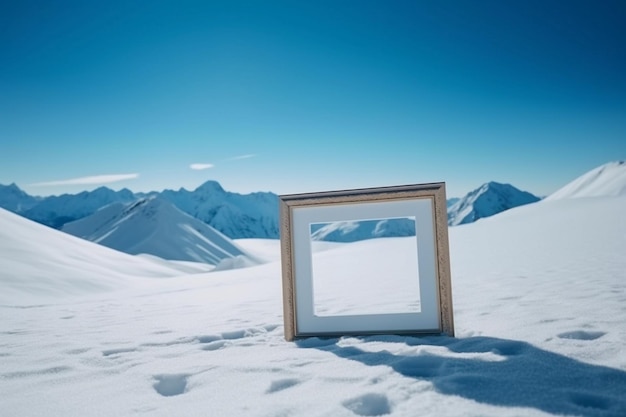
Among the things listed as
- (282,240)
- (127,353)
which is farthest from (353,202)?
(127,353)


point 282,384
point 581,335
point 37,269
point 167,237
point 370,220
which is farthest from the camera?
point 167,237

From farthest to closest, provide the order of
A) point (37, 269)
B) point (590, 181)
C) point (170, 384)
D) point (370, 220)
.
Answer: point (590, 181), point (37, 269), point (370, 220), point (170, 384)

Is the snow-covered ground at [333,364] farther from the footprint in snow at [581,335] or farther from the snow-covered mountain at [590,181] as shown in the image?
the snow-covered mountain at [590,181]

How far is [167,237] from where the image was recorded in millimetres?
110312

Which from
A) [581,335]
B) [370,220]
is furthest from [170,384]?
[581,335]

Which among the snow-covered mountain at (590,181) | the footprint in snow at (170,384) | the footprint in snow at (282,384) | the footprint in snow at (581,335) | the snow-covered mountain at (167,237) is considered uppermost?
the snow-covered mountain at (590,181)

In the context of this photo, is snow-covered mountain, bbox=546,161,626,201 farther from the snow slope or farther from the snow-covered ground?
the snow-covered ground

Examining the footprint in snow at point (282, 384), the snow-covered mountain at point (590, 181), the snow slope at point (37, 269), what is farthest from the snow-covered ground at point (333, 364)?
the snow-covered mountain at point (590, 181)

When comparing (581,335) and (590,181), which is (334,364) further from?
(590,181)

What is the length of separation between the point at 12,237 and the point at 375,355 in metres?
14.1

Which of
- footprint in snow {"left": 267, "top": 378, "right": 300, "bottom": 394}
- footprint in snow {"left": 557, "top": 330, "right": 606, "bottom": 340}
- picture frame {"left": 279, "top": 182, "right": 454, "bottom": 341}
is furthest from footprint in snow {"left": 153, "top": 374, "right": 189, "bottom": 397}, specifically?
footprint in snow {"left": 557, "top": 330, "right": 606, "bottom": 340}

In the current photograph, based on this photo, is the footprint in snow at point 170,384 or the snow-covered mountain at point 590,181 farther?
the snow-covered mountain at point 590,181

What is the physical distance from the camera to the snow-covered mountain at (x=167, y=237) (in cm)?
10563

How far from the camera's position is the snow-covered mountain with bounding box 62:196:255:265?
347 feet
